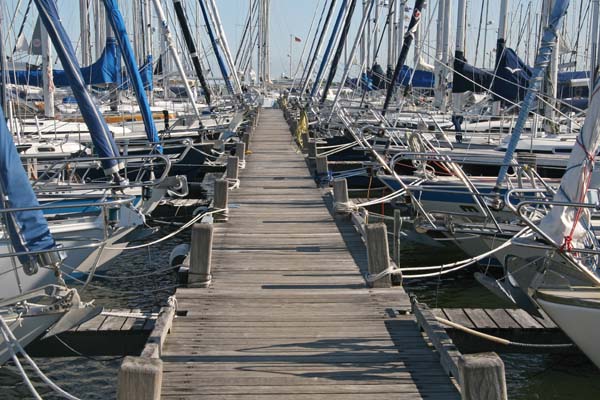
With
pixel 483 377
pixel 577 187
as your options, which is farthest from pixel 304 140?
pixel 483 377

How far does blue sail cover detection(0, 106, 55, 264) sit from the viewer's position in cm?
810

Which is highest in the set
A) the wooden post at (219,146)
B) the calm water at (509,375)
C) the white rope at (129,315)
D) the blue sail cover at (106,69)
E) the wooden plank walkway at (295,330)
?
the blue sail cover at (106,69)

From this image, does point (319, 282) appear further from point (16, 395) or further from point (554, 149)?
point (554, 149)

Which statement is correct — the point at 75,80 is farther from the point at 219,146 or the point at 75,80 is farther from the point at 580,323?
the point at 219,146

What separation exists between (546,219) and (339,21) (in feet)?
86.7

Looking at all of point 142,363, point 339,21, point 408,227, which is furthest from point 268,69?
point 142,363

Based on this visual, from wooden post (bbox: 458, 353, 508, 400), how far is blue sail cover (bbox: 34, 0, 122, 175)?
836 centimetres

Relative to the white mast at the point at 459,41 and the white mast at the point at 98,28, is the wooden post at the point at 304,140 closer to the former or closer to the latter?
the white mast at the point at 459,41

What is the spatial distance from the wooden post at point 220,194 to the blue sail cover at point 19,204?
4565mm

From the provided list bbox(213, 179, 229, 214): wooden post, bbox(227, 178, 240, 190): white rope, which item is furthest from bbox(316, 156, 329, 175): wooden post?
bbox(213, 179, 229, 214): wooden post

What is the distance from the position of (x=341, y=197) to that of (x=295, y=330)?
18.2ft

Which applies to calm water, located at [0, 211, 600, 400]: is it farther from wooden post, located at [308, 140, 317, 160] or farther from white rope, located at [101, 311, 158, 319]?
wooden post, located at [308, 140, 317, 160]

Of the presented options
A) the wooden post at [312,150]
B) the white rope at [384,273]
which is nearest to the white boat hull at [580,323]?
the white rope at [384,273]

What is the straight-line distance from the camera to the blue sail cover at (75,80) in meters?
12.5
